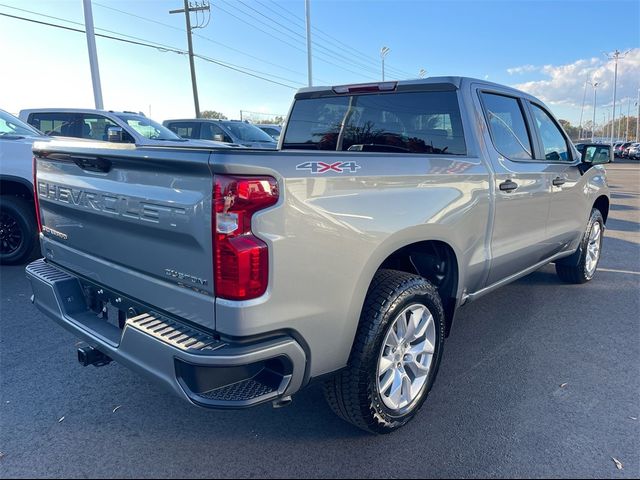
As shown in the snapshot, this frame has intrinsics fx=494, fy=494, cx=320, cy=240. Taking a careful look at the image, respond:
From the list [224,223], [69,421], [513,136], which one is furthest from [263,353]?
[513,136]

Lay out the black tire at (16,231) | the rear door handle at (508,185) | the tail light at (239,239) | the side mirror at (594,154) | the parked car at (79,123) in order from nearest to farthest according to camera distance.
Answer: the tail light at (239,239) → the rear door handle at (508,185) → the side mirror at (594,154) → the black tire at (16,231) → the parked car at (79,123)

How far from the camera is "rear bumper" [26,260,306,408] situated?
1.97 meters

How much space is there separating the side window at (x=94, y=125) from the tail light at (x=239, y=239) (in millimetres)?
7996

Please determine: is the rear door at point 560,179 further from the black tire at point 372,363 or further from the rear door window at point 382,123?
the black tire at point 372,363

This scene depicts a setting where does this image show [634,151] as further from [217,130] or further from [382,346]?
[382,346]

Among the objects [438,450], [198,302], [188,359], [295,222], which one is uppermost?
[295,222]

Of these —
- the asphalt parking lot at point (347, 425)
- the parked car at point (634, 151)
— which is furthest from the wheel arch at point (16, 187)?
the parked car at point (634, 151)

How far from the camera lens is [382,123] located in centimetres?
376

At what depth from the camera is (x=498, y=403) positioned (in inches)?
118

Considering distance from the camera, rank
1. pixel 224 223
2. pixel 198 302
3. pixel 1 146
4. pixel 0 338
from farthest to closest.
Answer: pixel 1 146, pixel 0 338, pixel 198 302, pixel 224 223

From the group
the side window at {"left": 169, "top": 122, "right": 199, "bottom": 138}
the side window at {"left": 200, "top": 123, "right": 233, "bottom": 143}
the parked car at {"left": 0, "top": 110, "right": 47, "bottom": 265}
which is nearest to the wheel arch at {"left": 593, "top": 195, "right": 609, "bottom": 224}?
the parked car at {"left": 0, "top": 110, "right": 47, "bottom": 265}

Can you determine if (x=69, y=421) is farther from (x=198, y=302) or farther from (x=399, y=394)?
(x=399, y=394)

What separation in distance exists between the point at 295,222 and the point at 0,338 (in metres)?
3.13

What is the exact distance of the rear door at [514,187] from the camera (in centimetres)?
349
